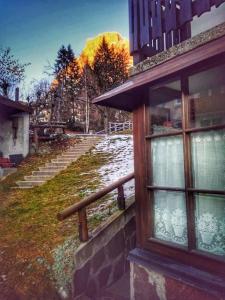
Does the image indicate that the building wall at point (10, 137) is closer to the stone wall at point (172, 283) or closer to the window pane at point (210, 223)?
the stone wall at point (172, 283)

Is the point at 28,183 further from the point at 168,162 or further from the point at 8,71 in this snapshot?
the point at 8,71

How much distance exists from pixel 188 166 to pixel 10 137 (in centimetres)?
1108

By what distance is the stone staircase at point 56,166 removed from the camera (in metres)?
9.57

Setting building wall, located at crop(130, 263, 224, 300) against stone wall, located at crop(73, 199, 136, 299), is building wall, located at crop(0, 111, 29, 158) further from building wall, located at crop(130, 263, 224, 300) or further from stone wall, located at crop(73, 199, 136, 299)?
building wall, located at crop(130, 263, 224, 300)

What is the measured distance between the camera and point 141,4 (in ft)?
11.6

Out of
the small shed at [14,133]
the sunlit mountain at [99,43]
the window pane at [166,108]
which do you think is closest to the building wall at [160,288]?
the window pane at [166,108]

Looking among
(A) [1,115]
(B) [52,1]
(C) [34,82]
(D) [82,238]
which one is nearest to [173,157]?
(D) [82,238]

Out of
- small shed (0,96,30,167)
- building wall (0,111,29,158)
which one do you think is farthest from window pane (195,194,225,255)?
building wall (0,111,29,158)

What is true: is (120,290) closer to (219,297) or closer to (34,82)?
(219,297)

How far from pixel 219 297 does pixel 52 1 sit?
6.22 meters

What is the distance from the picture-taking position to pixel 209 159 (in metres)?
2.79

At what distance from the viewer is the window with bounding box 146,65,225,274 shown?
2699 mm

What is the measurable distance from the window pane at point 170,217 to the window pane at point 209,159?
0.99 ft

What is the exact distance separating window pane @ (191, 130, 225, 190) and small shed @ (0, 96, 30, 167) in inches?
417
